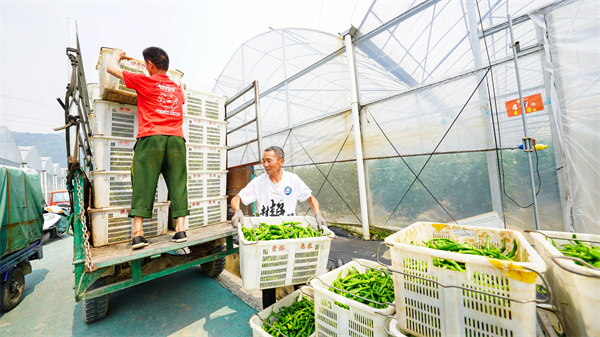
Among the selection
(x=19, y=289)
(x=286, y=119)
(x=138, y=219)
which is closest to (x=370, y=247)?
(x=138, y=219)

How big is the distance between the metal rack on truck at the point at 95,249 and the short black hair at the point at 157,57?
25.6 inches

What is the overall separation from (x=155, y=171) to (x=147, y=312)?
2.08 metres

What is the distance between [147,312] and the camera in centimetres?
308

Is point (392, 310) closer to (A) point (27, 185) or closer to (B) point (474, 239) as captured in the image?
(B) point (474, 239)

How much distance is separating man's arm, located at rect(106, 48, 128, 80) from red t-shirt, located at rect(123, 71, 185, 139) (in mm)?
95

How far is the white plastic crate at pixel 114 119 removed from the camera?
2.81 meters

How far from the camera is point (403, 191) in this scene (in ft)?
18.8

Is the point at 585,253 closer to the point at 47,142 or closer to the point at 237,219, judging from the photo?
the point at 237,219

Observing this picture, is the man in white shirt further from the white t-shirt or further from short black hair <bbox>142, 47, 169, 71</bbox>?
short black hair <bbox>142, 47, 169, 71</bbox>

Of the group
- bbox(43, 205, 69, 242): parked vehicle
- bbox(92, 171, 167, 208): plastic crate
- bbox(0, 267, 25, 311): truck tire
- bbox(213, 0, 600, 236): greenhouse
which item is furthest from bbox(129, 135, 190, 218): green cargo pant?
bbox(43, 205, 69, 242): parked vehicle

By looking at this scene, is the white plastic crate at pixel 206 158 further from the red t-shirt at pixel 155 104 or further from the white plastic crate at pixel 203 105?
the red t-shirt at pixel 155 104

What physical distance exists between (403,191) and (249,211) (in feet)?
13.0

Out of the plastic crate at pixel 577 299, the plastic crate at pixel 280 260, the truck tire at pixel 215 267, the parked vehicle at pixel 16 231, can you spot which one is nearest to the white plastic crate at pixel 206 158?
the truck tire at pixel 215 267

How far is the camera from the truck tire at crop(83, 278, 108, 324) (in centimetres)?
271
